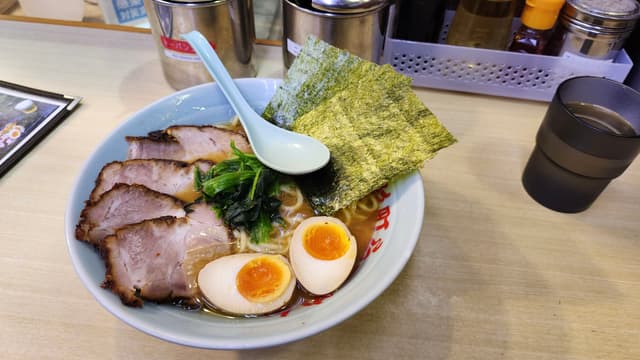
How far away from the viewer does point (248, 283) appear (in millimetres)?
819

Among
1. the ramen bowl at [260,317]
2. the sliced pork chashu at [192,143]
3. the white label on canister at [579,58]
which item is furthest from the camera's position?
the white label on canister at [579,58]

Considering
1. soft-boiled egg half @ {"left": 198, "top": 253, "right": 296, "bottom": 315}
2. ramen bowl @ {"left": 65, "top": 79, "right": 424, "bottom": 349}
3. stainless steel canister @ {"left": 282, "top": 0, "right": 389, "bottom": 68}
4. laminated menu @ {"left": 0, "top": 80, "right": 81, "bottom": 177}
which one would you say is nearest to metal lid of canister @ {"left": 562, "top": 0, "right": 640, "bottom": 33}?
stainless steel canister @ {"left": 282, "top": 0, "right": 389, "bottom": 68}

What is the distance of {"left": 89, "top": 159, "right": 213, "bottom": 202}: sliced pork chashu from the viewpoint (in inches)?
35.9

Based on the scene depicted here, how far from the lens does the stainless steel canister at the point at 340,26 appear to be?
45.2 inches

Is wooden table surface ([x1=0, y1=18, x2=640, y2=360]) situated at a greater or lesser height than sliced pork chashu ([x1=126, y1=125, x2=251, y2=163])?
lesser

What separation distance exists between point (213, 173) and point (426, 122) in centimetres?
49

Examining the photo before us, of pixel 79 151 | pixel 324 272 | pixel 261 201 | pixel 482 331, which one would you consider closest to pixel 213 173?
pixel 261 201

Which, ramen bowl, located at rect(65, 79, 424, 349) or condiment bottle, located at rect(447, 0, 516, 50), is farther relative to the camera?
condiment bottle, located at rect(447, 0, 516, 50)

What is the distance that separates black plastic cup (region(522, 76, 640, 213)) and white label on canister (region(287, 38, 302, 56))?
0.67 m

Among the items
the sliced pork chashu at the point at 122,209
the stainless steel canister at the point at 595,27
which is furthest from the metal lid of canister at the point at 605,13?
the sliced pork chashu at the point at 122,209

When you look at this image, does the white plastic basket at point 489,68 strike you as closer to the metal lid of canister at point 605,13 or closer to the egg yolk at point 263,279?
the metal lid of canister at point 605,13

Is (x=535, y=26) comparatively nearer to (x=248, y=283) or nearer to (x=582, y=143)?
(x=582, y=143)

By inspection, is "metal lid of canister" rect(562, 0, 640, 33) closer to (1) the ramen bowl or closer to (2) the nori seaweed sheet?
(2) the nori seaweed sheet

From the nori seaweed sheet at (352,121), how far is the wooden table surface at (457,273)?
22 centimetres
